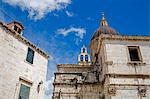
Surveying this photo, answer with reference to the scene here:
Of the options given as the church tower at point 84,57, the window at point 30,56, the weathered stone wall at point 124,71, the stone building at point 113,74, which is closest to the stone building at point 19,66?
the window at point 30,56

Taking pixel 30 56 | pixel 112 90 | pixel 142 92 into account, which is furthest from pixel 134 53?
pixel 30 56

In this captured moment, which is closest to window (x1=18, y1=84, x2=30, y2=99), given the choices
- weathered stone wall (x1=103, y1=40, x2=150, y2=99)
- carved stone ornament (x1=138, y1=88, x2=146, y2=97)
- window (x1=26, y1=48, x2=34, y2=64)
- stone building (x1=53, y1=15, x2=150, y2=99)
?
window (x1=26, y1=48, x2=34, y2=64)

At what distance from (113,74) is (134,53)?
3570 millimetres

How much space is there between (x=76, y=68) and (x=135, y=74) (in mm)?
8271

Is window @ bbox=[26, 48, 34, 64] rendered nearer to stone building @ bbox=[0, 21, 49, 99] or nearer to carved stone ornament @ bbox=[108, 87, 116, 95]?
stone building @ bbox=[0, 21, 49, 99]

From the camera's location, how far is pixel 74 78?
2022 cm

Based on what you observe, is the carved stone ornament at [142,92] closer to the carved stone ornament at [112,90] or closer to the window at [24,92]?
the carved stone ornament at [112,90]

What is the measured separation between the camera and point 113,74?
15.4 m

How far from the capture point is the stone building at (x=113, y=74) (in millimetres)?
15062

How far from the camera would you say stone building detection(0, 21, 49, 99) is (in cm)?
1360

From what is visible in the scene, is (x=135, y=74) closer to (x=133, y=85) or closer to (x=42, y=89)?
(x=133, y=85)

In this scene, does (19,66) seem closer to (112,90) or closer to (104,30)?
(112,90)

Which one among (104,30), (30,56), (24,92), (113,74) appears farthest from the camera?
(104,30)

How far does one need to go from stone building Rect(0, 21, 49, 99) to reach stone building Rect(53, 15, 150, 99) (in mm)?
3470
